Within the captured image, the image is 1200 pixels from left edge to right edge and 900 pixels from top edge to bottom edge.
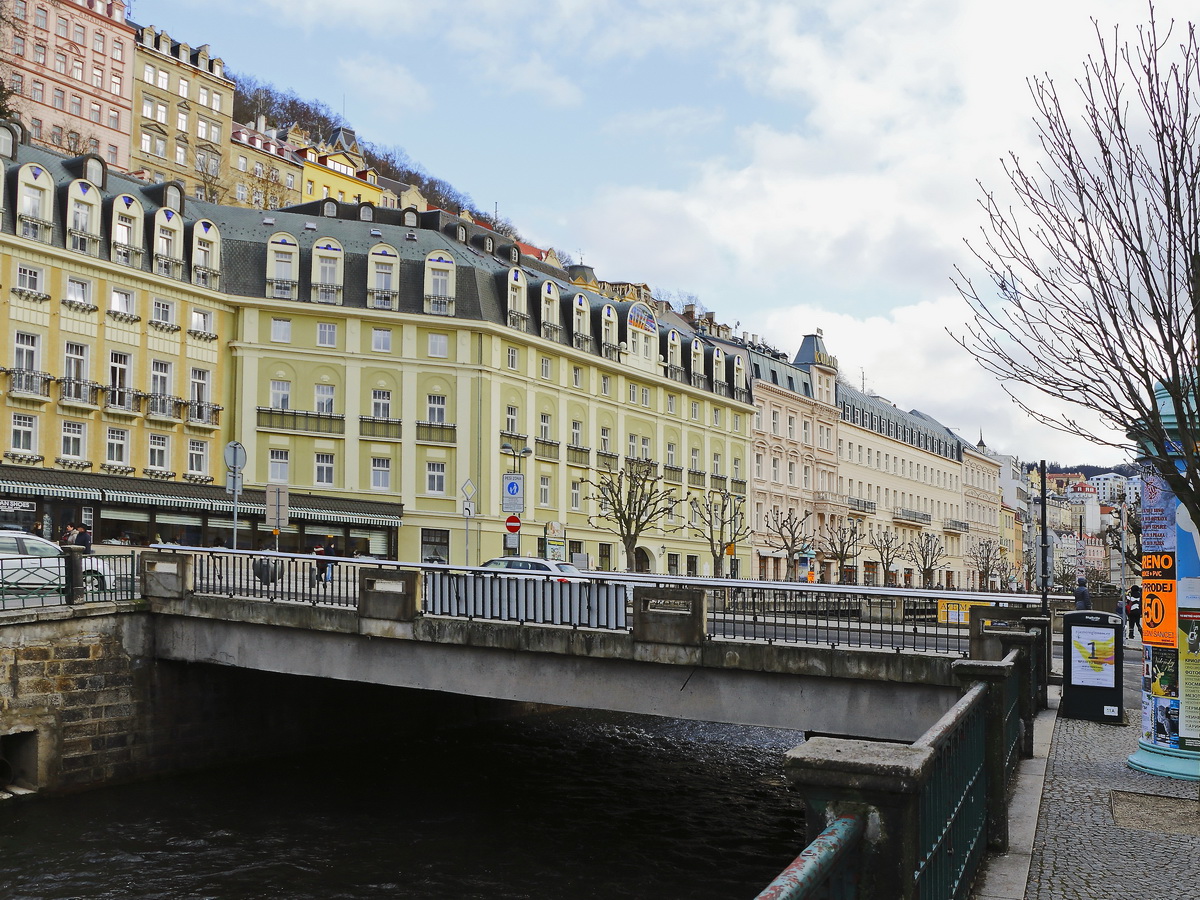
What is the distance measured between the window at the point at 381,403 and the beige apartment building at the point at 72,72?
3849cm

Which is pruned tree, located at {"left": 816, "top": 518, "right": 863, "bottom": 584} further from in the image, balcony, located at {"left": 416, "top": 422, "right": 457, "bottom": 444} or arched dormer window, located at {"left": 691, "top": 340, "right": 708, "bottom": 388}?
balcony, located at {"left": 416, "top": 422, "right": 457, "bottom": 444}

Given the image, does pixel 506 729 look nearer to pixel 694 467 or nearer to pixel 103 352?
A: pixel 103 352

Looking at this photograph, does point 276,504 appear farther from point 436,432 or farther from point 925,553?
point 925,553

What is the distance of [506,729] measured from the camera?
29.0 metres

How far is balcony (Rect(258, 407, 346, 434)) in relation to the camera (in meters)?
51.0

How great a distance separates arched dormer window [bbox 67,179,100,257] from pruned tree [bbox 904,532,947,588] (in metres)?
59.1

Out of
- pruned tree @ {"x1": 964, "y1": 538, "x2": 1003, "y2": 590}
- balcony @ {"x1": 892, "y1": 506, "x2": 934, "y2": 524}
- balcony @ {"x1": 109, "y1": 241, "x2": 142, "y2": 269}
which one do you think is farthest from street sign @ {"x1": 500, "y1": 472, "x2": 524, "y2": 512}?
pruned tree @ {"x1": 964, "y1": 538, "x2": 1003, "y2": 590}

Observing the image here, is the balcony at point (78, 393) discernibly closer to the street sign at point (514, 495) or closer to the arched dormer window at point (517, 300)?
the arched dormer window at point (517, 300)

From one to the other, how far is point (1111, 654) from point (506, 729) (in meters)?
15.8

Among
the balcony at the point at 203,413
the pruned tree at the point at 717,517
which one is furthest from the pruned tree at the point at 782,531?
the balcony at the point at 203,413

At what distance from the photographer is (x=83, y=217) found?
149 feet


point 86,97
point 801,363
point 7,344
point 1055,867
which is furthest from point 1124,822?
point 86,97

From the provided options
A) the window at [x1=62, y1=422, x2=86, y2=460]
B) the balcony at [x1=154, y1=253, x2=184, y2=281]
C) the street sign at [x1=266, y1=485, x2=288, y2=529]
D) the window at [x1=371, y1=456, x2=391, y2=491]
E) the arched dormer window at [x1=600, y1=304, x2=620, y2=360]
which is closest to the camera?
the street sign at [x1=266, y1=485, x2=288, y2=529]

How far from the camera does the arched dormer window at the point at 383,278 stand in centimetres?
5319
